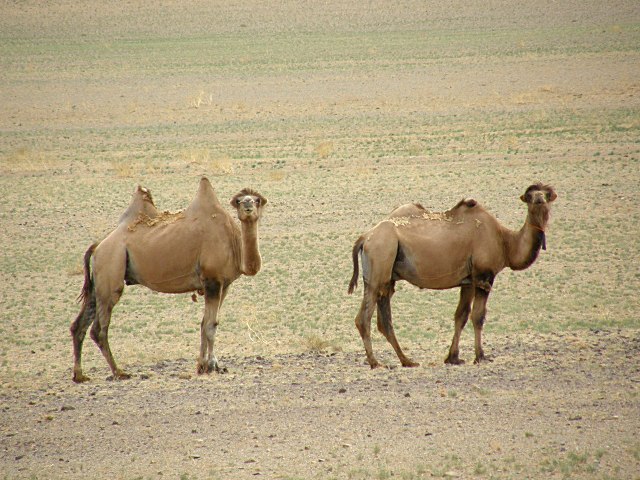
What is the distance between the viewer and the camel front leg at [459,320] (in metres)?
12.0

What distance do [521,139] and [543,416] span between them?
26296 mm

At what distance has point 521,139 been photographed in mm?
35219

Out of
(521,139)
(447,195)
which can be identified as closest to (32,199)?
(447,195)

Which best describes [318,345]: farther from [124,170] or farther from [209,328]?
[124,170]

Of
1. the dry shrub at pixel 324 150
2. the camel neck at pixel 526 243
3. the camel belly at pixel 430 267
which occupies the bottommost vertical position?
the camel belly at pixel 430 267

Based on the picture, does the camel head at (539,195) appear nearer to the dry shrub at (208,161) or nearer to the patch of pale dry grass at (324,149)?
the dry shrub at (208,161)

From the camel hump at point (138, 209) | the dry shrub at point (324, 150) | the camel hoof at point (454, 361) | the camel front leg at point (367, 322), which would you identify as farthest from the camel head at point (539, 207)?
the dry shrub at point (324, 150)

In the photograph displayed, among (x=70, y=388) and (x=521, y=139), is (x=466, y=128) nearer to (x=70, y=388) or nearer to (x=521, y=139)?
(x=521, y=139)

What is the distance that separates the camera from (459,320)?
12180 millimetres

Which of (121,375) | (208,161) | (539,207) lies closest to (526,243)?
(539,207)

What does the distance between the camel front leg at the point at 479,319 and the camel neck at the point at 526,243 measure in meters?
0.60

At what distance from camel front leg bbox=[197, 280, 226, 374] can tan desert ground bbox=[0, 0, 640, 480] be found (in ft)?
0.90

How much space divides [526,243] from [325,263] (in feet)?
24.9

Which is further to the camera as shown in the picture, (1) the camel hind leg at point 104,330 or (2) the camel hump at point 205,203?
(2) the camel hump at point 205,203
